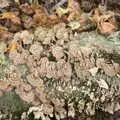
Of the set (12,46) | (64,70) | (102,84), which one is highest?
(12,46)

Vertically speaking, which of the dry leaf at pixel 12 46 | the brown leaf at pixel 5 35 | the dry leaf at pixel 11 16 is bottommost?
the dry leaf at pixel 12 46

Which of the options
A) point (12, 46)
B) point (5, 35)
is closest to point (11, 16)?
point (5, 35)

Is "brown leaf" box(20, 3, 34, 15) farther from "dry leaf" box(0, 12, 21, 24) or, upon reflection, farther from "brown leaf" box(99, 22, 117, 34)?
"brown leaf" box(99, 22, 117, 34)

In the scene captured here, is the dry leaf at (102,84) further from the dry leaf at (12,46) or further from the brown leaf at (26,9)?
the brown leaf at (26,9)

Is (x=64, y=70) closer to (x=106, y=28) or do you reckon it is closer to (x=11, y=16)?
(x=106, y=28)

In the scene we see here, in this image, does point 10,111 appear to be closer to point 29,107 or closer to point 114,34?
point 29,107

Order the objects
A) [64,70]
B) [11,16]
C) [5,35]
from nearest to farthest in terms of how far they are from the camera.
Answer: [64,70] < [5,35] < [11,16]

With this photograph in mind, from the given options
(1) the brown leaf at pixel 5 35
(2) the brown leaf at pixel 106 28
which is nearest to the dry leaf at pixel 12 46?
(1) the brown leaf at pixel 5 35

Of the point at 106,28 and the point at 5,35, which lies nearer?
the point at 106,28
